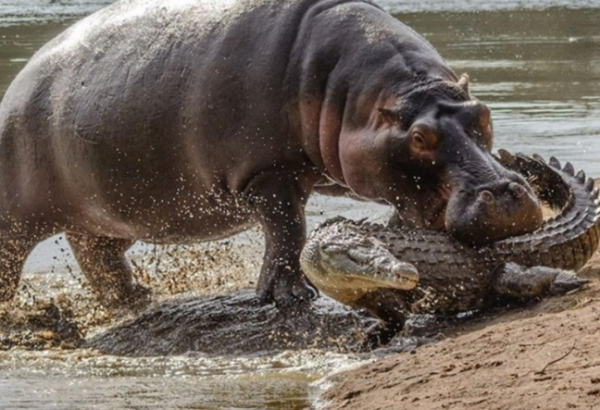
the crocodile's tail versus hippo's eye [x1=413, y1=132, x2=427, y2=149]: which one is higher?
hippo's eye [x1=413, y1=132, x2=427, y2=149]

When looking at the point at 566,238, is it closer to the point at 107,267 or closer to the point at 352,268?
the point at 352,268

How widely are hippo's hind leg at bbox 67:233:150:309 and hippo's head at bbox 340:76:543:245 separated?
6.47 feet

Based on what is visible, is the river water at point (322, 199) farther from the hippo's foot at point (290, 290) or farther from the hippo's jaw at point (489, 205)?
the hippo's jaw at point (489, 205)

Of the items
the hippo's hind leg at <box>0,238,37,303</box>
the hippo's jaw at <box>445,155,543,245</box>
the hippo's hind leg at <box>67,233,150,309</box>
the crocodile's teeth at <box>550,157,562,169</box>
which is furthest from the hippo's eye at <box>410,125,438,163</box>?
the hippo's hind leg at <box>0,238,37,303</box>

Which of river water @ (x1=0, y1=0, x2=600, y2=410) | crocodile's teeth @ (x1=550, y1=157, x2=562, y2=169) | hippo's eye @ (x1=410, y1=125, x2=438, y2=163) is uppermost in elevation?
hippo's eye @ (x1=410, y1=125, x2=438, y2=163)

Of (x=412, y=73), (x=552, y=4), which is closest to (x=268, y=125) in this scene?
(x=412, y=73)

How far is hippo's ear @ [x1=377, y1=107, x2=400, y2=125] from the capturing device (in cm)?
630

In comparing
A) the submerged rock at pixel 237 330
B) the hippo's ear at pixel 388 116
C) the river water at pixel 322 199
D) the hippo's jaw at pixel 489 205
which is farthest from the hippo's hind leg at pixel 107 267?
the hippo's jaw at pixel 489 205

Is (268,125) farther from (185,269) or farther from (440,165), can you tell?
(185,269)

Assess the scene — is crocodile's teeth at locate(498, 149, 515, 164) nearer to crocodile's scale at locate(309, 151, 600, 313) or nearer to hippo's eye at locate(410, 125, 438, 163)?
crocodile's scale at locate(309, 151, 600, 313)

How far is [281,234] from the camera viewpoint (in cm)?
668

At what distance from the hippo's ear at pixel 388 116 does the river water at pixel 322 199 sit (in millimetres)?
1093

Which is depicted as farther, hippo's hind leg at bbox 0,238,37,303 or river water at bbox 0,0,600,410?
hippo's hind leg at bbox 0,238,37,303

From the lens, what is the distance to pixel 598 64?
15.9 metres
